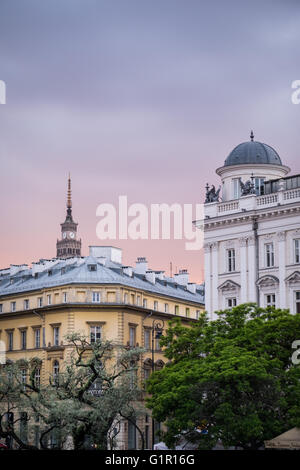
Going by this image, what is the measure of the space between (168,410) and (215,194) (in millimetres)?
24369

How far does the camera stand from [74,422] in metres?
51.6

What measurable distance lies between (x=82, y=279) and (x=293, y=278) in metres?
28.6

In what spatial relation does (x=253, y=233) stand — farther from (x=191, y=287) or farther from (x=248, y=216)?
(x=191, y=287)

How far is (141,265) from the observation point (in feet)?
342

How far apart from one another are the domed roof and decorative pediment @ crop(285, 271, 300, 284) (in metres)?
11.3

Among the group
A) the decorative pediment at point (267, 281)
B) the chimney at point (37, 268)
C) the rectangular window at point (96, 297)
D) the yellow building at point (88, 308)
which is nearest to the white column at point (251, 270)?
the decorative pediment at point (267, 281)

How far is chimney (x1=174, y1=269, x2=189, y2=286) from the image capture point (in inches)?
4313

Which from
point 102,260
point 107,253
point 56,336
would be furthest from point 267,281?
point 107,253

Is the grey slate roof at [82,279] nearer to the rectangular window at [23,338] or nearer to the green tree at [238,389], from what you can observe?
the rectangular window at [23,338]

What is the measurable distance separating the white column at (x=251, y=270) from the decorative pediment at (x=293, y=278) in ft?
9.83

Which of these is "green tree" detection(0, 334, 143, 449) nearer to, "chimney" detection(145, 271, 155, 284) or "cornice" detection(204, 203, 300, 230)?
"cornice" detection(204, 203, 300, 230)

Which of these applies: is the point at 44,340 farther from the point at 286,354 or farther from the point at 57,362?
the point at 286,354
